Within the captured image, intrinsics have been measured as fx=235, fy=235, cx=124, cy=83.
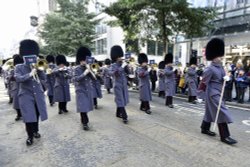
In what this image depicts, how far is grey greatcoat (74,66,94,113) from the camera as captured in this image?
5983 mm

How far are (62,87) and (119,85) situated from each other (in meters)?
2.38

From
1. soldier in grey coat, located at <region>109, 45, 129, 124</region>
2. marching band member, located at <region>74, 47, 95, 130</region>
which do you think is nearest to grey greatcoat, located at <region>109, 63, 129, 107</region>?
soldier in grey coat, located at <region>109, 45, 129, 124</region>

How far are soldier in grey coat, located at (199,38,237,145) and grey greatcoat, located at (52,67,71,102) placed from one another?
14.9ft

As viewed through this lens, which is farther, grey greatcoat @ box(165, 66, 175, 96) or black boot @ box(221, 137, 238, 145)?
grey greatcoat @ box(165, 66, 175, 96)

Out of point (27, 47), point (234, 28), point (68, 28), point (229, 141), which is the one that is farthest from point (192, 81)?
point (68, 28)

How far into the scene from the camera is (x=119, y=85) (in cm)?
668

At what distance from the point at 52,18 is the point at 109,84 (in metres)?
17.4

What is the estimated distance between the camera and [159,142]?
16.6ft

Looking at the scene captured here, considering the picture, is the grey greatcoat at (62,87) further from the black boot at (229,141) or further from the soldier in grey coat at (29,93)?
the black boot at (229,141)

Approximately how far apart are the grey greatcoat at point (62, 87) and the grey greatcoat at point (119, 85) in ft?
6.52

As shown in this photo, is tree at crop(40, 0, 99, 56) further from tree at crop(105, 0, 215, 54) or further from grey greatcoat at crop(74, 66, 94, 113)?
grey greatcoat at crop(74, 66, 94, 113)

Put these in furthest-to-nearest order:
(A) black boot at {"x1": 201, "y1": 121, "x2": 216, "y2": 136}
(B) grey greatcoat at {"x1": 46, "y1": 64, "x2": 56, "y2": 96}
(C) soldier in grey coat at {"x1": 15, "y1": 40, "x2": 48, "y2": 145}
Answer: (B) grey greatcoat at {"x1": 46, "y1": 64, "x2": 56, "y2": 96} < (A) black boot at {"x1": 201, "y1": 121, "x2": 216, "y2": 136} < (C) soldier in grey coat at {"x1": 15, "y1": 40, "x2": 48, "y2": 145}

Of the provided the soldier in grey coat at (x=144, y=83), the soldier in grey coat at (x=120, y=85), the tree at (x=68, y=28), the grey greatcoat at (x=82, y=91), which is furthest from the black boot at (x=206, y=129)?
the tree at (x=68, y=28)

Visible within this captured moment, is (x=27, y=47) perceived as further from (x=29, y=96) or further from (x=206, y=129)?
(x=206, y=129)
